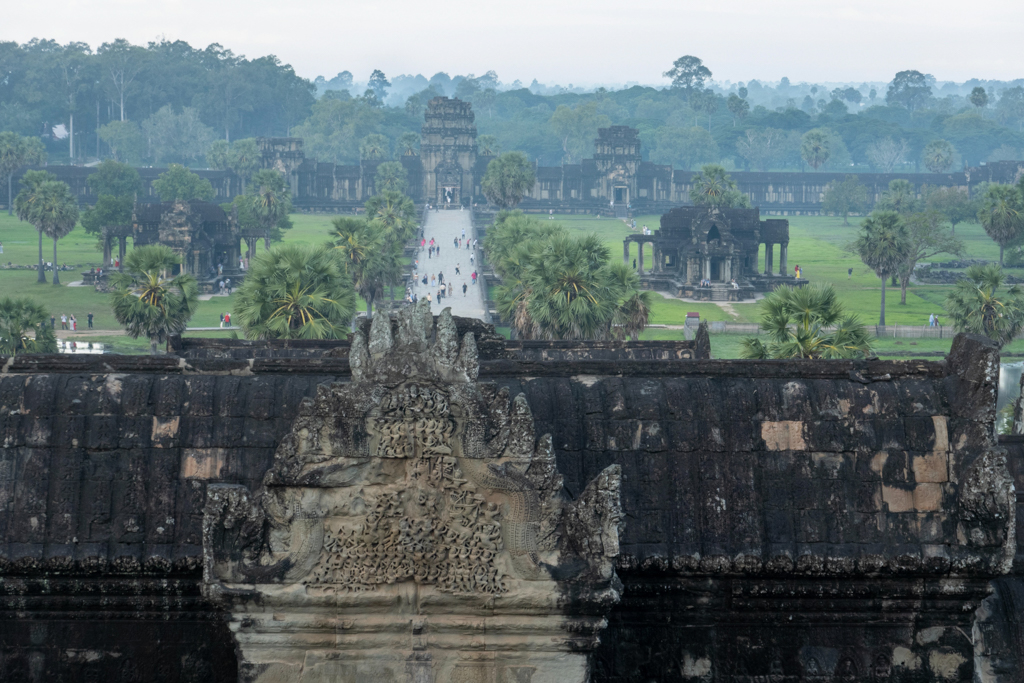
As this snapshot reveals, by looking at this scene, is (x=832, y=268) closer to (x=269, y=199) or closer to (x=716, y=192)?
(x=716, y=192)

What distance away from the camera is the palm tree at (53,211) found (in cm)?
7375

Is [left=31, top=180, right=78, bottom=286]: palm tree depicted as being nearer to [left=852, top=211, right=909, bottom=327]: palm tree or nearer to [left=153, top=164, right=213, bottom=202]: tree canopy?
[left=153, top=164, right=213, bottom=202]: tree canopy

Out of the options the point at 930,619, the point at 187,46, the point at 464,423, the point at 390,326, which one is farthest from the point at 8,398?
the point at 187,46

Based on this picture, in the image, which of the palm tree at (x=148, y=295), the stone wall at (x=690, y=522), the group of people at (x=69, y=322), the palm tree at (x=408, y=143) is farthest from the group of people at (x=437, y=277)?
the stone wall at (x=690, y=522)

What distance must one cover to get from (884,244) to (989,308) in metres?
24.5

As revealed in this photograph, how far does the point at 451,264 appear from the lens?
82.2 m

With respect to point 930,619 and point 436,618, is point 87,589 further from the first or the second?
point 930,619

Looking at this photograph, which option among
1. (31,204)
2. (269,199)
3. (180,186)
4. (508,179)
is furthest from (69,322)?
(180,186)

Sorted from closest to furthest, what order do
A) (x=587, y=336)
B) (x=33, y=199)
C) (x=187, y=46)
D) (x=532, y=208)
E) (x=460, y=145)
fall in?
(x=587, y=336) → (x=33, y=199) → (x=532, y=208) → (x=460, y=145) → (x=187, y=46)

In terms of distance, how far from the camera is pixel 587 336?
3784 centimetres

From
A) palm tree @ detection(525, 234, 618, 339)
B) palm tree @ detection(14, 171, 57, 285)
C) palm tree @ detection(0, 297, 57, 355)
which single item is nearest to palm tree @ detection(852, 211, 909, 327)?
palm tree @ detection(525, 234, 618, 339)

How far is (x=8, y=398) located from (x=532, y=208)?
11591 centimetres

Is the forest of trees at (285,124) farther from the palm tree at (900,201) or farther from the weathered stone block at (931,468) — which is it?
the weathered stone block at (931,468)

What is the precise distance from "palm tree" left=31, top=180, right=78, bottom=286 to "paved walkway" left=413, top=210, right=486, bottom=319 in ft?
73.2
